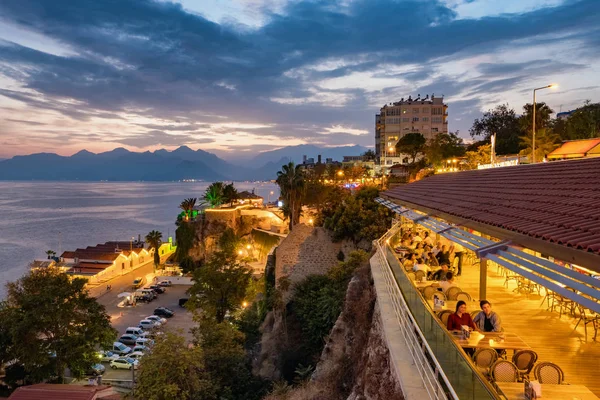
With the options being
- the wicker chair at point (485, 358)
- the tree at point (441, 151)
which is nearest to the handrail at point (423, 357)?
the wicker chair at point (485, 358)

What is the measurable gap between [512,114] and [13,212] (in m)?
175

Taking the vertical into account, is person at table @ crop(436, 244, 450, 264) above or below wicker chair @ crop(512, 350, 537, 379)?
below

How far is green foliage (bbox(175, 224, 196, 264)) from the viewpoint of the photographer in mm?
57625

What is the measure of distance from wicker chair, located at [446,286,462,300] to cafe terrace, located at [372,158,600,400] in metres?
0.02

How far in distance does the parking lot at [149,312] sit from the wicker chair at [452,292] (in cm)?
2709

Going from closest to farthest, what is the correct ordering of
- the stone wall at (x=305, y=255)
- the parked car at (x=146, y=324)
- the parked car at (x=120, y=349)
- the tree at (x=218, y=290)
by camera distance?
the stone wall at (x=305, y=255), the tree at (x=218, y=290), the parked car at (x=120, y=349), the parked car at (x=146, y=324)

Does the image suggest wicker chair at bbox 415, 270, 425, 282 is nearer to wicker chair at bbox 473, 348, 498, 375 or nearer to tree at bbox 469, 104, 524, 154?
wicker chair at bbox 473, 348, 498, 375

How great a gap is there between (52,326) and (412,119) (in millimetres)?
80966

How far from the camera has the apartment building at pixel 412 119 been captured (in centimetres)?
8994

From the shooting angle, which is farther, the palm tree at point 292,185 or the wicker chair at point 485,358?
the palm tree at point 292,185

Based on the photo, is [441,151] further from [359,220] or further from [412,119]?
[412,119]

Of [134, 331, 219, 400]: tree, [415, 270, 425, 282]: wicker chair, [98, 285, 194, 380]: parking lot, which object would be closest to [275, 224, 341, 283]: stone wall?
[134, 331, 219, 400]: tree

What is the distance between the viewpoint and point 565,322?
848cm

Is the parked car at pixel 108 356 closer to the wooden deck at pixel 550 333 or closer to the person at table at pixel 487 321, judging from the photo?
the wooden deck at pixel 550 333
